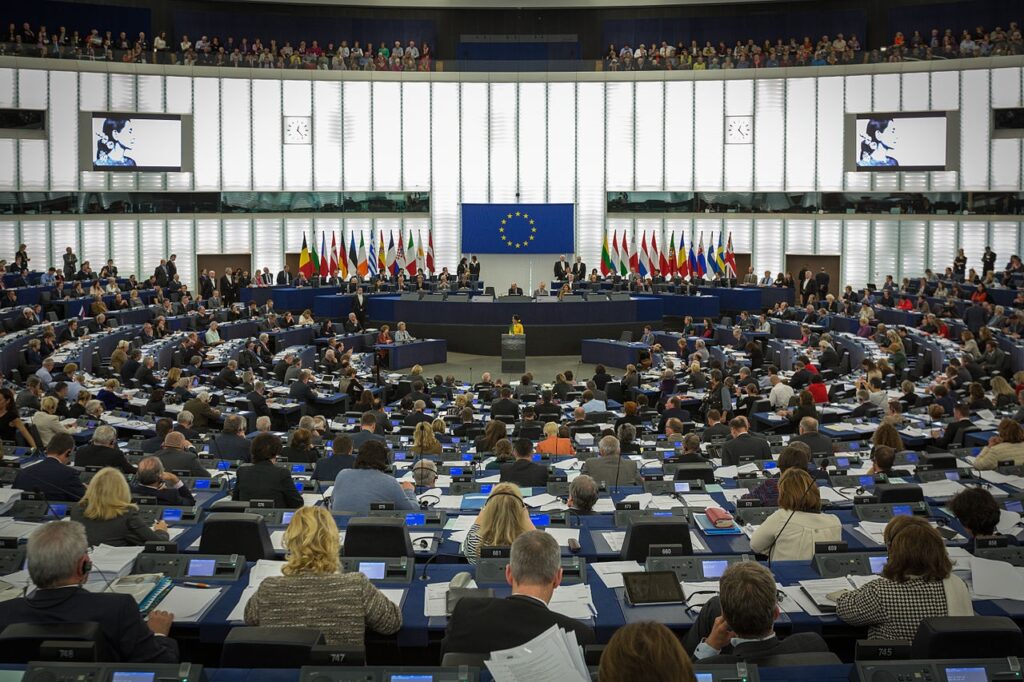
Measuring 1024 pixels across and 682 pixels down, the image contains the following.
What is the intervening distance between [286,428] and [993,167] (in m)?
27.2

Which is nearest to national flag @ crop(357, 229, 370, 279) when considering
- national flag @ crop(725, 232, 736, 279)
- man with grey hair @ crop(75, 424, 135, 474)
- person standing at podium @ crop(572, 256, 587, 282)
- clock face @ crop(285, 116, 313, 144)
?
clock face @ crop(285, 116, 313, 144)

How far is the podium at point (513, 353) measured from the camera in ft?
86.7

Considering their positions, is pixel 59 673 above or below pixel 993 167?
below

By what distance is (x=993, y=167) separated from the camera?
35062mm

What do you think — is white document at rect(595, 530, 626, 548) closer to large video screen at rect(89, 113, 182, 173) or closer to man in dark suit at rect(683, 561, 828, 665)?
man in dark suit at rect(683, 561, 828, 665)

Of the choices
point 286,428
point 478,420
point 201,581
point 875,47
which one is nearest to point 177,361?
point 286,428

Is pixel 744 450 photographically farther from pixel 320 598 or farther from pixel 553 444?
pixel 320 598

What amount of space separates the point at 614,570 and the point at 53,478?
5093 millimetres

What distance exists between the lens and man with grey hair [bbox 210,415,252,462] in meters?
12.3

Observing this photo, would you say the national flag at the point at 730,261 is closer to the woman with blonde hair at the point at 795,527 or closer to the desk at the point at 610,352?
the desk at the point at 610,352

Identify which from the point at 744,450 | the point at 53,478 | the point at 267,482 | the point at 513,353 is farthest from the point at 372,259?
the point at 267,482

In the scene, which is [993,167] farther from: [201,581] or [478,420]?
[201,581]

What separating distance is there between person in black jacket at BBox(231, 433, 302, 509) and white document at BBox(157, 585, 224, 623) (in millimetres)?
2405

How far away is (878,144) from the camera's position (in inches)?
1437
